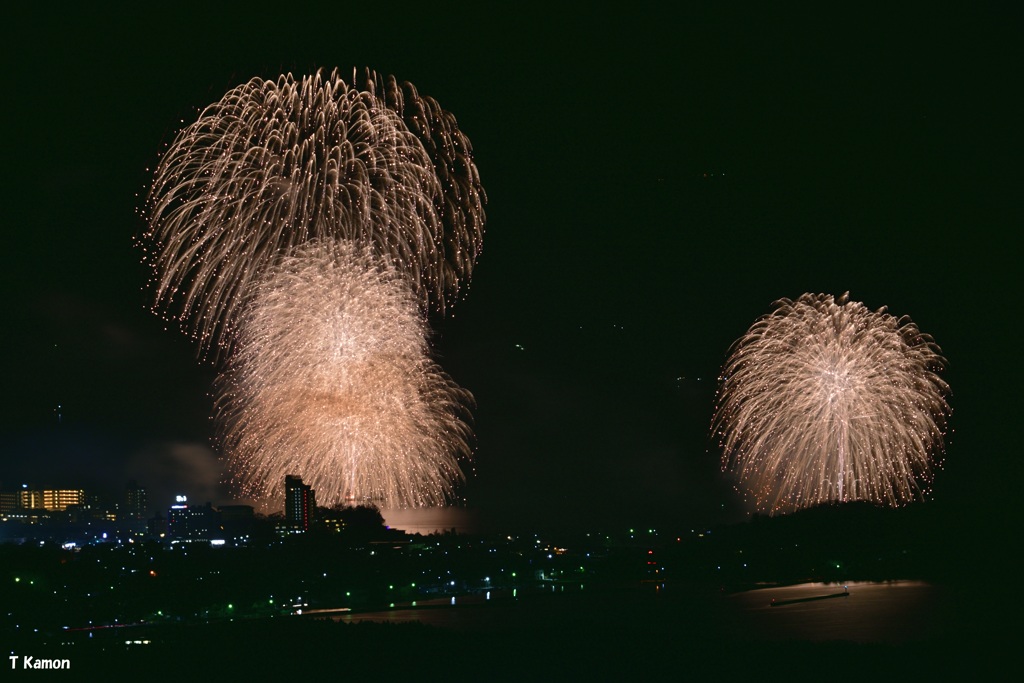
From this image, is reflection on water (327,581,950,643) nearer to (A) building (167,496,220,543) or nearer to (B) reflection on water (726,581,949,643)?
(B) reflection on water (726,581,949,643)

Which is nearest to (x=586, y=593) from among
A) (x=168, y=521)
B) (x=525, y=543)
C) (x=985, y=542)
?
(x=985, y=542)

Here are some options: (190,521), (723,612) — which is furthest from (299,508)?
(723,612)

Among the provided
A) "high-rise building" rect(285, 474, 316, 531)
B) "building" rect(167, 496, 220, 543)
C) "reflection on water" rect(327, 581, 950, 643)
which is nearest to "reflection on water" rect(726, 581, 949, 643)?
"reflection on water" rect(327, 581, 950, 643)

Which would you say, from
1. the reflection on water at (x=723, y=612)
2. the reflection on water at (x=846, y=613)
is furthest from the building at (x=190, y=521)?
the reflection on water at (x=846, y=613)

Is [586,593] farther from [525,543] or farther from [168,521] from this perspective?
[168,521]

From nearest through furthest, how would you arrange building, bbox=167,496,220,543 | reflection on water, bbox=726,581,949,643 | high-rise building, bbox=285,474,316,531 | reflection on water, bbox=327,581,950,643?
reflection on water, bbox=726,581,949,643 < reflection on water, bbox=327,581,950,643 < high-rise building, bbox=285,474,316,531 < building, bbox=167,496,220,543

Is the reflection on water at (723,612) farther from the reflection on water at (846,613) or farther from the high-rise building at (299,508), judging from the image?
the high-rise building at (299,508)

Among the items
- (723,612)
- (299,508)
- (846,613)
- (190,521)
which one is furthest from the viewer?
(190,521)

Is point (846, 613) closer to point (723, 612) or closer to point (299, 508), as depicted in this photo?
point (723, 612)
